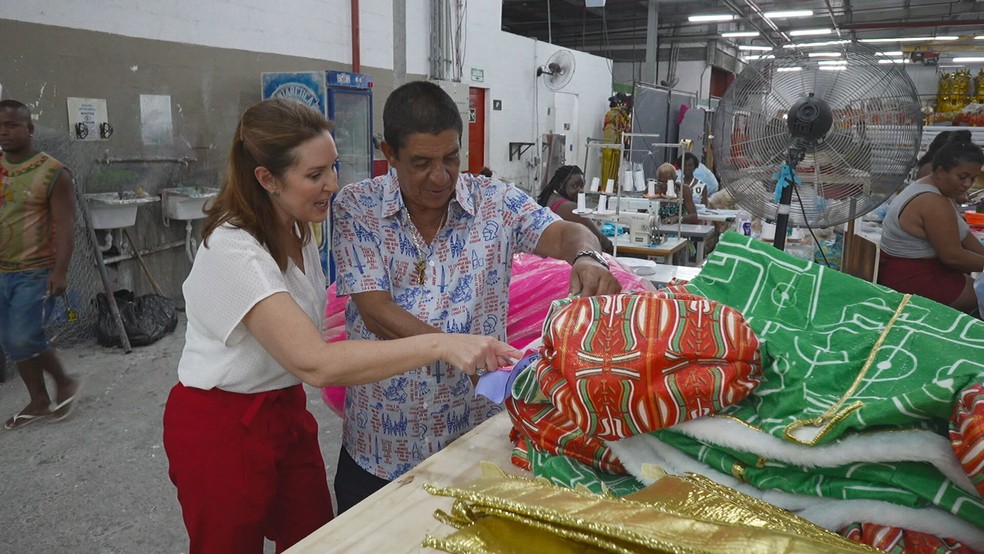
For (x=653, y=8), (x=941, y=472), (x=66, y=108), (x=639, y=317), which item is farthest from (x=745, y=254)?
(x=653, y=8)

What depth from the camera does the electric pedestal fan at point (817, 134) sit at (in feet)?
6.53

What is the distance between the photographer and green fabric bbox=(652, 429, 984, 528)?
724 mm

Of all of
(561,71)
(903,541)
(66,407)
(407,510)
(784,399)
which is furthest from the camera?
(561,71)

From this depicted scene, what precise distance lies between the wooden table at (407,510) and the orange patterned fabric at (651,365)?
260mm

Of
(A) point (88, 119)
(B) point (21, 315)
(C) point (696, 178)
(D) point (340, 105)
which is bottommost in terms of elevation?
(B) point (21, 315)

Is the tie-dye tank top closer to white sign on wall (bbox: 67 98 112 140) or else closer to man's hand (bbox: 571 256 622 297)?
white sign on wall (bbox: 67 98 112 140)

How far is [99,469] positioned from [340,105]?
13.6ft

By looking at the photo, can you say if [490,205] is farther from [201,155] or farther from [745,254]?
[201,155]

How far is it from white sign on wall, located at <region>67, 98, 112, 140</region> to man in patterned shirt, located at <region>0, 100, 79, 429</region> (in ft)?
2.67

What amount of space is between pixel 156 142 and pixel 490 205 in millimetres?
4770

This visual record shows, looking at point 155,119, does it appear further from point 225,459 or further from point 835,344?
point 835,344

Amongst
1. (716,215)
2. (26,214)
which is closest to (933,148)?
(716,215)

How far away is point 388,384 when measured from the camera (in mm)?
1568

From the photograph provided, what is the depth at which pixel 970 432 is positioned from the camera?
2.21 ft
